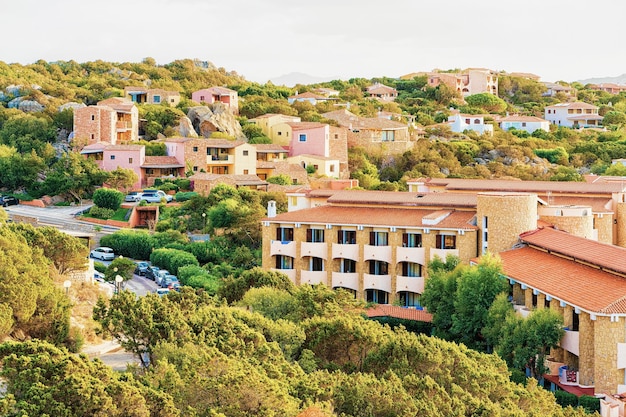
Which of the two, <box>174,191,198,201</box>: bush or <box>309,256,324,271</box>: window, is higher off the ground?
<box>174,191,198,201</box>: bush

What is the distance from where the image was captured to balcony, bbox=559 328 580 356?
27672 millimetres

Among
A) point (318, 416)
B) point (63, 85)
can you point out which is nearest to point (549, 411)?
point (318, 416)

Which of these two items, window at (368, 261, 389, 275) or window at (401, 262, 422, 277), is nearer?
window at (401, 262, 422, 277)

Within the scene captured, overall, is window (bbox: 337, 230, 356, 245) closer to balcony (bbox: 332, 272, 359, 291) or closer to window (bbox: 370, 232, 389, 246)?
window (bbox: 370, 232, 389, 246)

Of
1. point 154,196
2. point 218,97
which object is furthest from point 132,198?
point 218,97

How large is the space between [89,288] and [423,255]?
11.6 meters

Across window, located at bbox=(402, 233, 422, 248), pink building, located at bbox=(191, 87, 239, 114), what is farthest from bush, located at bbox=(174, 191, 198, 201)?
pink building, located at bbox=(191, 87, 239, 114)

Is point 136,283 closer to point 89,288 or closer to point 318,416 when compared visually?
point 89,288

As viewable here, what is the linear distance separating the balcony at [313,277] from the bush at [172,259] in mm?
6487

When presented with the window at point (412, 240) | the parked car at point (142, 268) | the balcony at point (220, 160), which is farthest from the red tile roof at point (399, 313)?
the balcony at point (220, 160)

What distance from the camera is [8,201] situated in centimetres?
5806

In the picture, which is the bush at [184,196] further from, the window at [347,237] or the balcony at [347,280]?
the balcony at [347,280]

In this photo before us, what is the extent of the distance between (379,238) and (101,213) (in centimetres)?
2028

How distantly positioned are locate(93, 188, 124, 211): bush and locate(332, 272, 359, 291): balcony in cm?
1915
